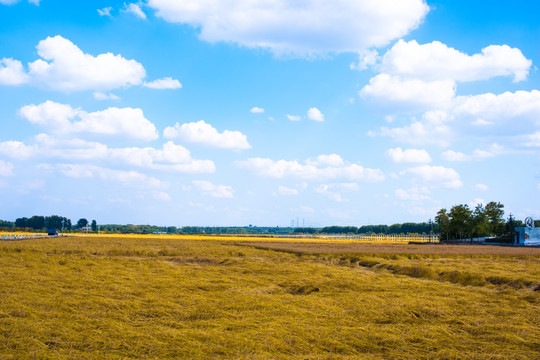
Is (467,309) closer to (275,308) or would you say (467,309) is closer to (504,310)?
(504,310)

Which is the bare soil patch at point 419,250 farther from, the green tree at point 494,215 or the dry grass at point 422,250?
the green tree at point 494,215

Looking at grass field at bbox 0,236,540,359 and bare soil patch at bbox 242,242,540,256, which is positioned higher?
grass field at bbox 0,236,540,359

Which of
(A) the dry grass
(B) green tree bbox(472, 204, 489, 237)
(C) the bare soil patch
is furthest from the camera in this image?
(B) green tree bbox(472, 204, 489, 237)

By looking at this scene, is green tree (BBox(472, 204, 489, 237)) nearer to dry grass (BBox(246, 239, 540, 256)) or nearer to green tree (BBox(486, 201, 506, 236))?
green tree (BBox(486, 201, 506, 236))

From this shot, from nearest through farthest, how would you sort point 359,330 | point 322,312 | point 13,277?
point 359,330
point 322,312
point 13,277

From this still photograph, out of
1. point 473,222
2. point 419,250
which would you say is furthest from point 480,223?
point 419,250

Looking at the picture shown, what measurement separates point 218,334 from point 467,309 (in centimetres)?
811

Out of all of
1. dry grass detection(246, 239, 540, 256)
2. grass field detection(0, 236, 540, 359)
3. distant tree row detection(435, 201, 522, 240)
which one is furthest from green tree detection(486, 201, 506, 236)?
grass field detection(0, 236, 540, 359)

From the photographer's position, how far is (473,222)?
99.2 metres

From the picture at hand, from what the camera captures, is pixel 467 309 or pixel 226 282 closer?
→ pixel 467 309

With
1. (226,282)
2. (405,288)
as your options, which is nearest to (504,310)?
(405,288)

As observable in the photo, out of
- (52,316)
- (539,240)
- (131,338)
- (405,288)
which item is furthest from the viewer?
(539,240)

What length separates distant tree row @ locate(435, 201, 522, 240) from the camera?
9919cm

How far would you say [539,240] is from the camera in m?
78.4
